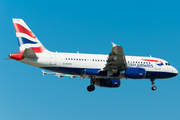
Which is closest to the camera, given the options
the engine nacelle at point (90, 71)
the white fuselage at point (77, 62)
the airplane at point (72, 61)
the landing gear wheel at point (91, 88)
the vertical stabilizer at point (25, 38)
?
the airplane at point (72, 61)

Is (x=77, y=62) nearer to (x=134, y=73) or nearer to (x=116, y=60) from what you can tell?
(x=116, y=60)

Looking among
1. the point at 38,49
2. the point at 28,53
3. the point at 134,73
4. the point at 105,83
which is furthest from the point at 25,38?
the point at 134,73

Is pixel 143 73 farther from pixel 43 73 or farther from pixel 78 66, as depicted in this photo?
pixel 43 73

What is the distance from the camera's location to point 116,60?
37.8 metres

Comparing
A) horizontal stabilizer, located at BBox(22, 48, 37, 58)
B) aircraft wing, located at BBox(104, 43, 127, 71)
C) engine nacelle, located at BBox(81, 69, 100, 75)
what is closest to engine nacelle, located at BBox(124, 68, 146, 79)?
aircraft wing, located at BBox(104, 43, 127, 71)

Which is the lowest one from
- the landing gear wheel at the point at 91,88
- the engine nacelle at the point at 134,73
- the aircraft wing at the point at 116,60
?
the landing gear wheel at the point at 91,88

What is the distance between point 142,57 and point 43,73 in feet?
48.1

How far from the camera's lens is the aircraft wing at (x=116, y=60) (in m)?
36.2

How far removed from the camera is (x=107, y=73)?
40094mm

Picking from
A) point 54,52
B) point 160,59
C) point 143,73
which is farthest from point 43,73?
point 160,59

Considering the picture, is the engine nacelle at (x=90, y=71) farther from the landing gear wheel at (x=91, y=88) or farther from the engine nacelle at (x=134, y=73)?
the landing gear wheel at (x=91, y=88)

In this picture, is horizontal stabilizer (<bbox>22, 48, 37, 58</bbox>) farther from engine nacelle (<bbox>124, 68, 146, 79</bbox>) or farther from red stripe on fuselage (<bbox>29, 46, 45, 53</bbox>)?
engine nacelle (<bbox>124, 68, 146, 79</bbox>)

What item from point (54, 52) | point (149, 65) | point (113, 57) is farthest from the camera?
point (149, 65)

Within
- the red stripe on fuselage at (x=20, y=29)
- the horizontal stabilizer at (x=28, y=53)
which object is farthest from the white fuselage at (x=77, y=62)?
the red stripe on fuselage at (x=20, y=29)
